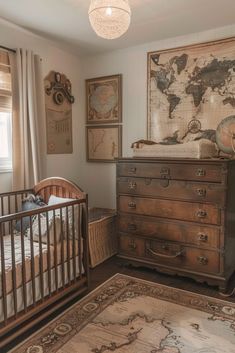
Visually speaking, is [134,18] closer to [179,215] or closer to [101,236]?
[179,215]

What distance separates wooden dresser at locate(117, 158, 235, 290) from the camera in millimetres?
2352

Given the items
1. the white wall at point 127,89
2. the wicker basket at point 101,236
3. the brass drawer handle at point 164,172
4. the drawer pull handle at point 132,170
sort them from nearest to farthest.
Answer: the brass drawer handle at point 164,172 → the drawer pull handle at point 132,170 → the wicker basket at point 101,236 → the white wall at point 127,89

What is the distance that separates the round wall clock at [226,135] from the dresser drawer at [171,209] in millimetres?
706

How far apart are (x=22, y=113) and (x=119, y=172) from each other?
3.60 feet

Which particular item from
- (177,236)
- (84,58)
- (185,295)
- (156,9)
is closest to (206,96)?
(156,9)

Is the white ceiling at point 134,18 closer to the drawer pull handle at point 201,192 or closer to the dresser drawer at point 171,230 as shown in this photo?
the drawer pull handle at point 201,192

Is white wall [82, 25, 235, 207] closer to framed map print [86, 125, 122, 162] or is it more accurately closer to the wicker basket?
framed map print [86, 125, 122, 162]

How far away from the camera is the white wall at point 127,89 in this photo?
322 centimetres

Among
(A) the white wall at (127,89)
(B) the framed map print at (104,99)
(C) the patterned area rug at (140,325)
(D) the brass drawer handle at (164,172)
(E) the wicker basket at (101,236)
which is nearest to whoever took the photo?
(C) the patterned area rug at (140,325)

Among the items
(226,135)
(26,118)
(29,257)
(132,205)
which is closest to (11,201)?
(26,118)

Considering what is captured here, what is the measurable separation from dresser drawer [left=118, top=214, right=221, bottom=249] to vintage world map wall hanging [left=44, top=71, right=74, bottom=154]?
119 cm

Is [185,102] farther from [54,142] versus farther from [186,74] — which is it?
[54,142]

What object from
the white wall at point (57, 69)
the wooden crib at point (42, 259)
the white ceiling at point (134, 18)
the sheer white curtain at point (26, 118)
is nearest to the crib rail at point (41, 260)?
the wooden crib at point (42, 259)

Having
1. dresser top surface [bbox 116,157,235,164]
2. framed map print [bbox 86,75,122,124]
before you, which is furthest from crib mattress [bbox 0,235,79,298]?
framed map print [bbox 86,75,122,124]
